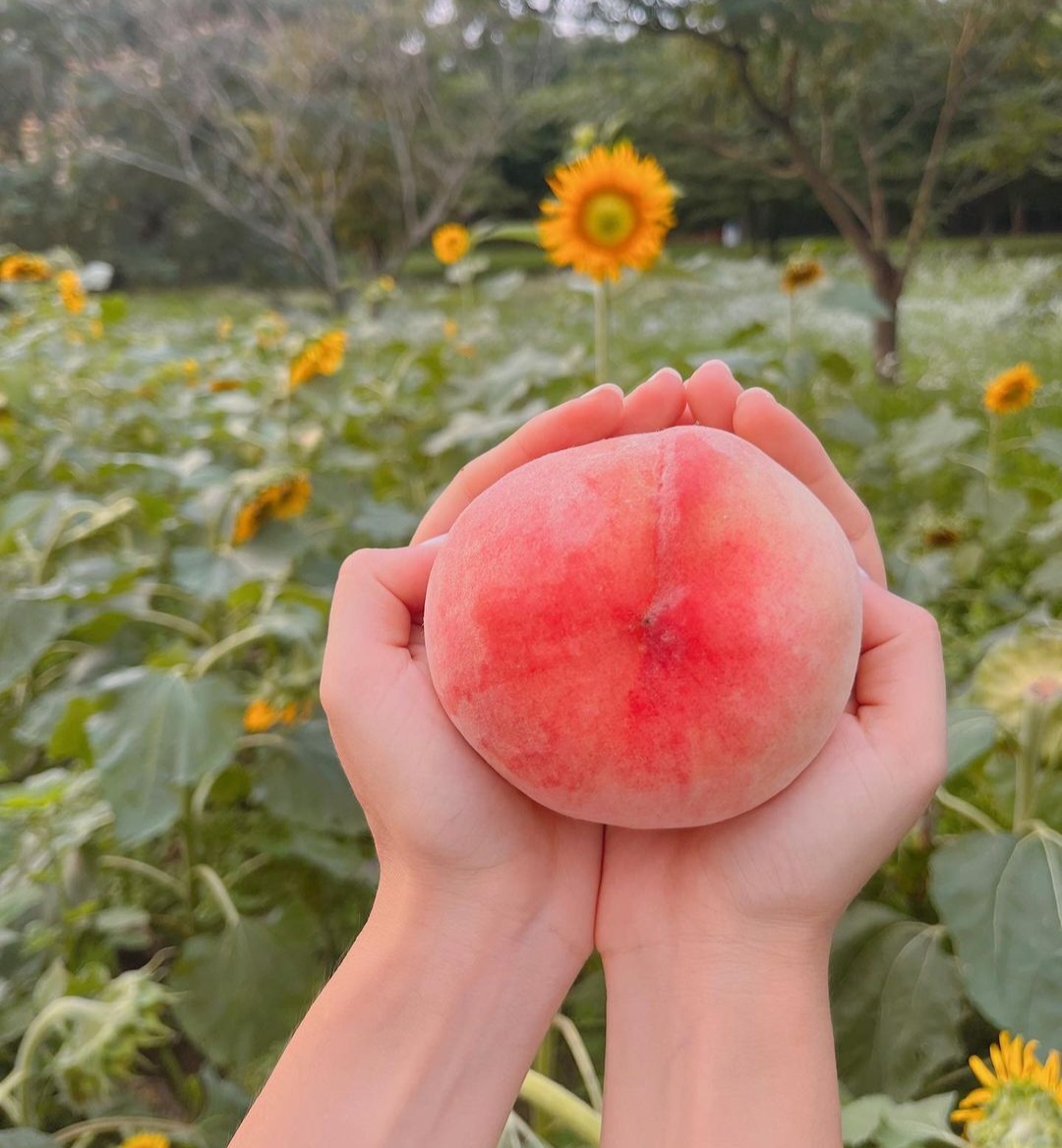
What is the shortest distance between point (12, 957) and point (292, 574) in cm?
77

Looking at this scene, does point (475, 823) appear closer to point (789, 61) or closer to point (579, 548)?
point (579, 548)

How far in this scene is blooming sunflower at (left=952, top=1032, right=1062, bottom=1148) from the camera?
0.66 meters

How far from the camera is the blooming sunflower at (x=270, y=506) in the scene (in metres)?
1.57

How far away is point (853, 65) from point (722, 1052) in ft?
16.0

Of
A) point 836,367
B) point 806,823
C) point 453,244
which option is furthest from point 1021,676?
point 453,244

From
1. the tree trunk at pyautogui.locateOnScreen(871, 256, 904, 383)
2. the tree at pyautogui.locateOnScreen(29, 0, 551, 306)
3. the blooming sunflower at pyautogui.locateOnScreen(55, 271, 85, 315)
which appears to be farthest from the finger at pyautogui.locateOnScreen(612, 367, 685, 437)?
the tree at pyautogui.locateOnScreen(29, 0, 551, 306)

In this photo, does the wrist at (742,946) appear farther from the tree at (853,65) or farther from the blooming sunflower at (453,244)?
the tree at (853,65)

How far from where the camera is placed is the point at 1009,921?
0.99 m

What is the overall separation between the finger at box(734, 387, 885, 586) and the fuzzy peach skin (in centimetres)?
19

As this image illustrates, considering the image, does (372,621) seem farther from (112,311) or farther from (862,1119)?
(112,311)

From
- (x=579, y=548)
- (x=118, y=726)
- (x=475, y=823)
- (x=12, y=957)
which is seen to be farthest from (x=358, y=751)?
(x=12, y=957)

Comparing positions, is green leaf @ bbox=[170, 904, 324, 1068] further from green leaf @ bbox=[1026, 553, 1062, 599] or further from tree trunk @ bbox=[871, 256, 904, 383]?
tree trunk @ bbox=[871, 256, 904, 383]

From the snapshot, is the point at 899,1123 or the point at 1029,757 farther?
the point at 1029,757

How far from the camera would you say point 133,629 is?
5.68ft
